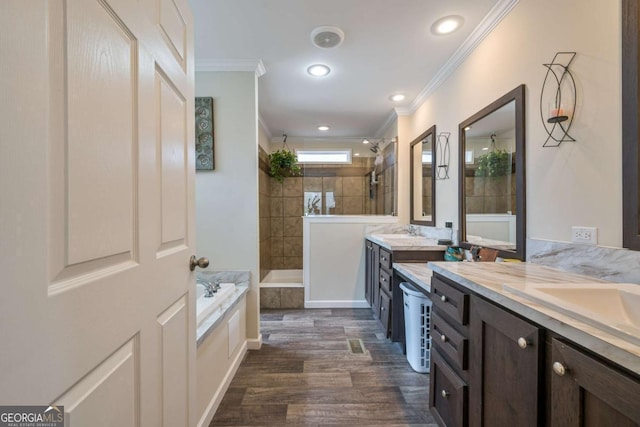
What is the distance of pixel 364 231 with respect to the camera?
11.1ft

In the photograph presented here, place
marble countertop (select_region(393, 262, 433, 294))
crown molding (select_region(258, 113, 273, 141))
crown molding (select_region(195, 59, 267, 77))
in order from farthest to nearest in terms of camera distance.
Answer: crown molding (select_region(258, 113, 273, 141)) < crown molding (select_region(195, 59, 267, 77)) < marble countertop (select_region(393, 262, 433, 294))

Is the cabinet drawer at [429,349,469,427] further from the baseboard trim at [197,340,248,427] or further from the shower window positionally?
the shower window

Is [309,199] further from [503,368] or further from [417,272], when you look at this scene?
[503,368]

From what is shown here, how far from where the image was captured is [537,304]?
804mm

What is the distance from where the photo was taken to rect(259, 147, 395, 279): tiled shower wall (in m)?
3.69

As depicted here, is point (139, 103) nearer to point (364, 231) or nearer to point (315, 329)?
point (315, 329)

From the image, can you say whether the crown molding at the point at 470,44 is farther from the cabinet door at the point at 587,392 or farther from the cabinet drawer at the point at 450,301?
the cabinet door at the point at 587,392

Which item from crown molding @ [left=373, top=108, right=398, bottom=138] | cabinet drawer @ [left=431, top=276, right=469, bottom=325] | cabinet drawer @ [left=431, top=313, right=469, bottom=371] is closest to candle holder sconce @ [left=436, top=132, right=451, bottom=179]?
crown molding @ [left=373, top=108, right=398, bottom=138]

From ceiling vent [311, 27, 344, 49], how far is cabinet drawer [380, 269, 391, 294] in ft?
6.30

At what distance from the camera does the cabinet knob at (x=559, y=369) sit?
0.69m

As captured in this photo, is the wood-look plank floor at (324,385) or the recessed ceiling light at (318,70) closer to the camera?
the wood-look plank floor at (324,385)

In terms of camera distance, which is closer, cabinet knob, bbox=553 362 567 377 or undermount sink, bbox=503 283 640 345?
cabinet knob, bbox=553 362 567 377

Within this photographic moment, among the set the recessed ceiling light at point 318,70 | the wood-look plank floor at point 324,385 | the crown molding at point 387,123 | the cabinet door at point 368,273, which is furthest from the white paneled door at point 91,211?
the crown molding at point 387,123

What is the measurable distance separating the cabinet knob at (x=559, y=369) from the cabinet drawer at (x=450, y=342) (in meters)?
0.42
